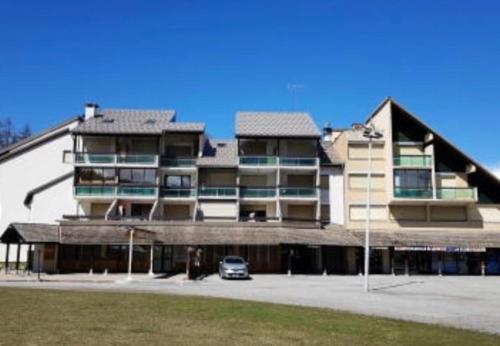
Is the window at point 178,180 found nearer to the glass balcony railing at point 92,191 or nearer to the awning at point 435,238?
the glass balcony railing at point 92,191

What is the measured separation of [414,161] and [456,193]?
435 centimetres

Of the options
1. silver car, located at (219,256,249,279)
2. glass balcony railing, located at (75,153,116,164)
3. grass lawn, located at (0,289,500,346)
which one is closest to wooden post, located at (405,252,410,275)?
silver car, located at (219,256,249,279)

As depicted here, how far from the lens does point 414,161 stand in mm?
51344

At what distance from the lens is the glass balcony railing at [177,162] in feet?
170

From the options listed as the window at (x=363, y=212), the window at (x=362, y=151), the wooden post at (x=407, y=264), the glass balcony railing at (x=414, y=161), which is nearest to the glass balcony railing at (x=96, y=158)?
the window at (x=362, y=151)

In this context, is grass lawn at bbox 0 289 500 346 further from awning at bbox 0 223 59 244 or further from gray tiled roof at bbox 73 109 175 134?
gray tiled roof at bbox 73 109 175 134

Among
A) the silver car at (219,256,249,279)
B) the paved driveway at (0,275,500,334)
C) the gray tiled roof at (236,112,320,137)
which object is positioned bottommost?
the paved driveway at (0,275,500,334)

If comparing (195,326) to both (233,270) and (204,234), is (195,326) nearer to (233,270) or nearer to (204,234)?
(233,270)

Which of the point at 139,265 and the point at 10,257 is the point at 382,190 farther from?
the point at 10,257

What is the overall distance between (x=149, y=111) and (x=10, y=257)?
59.4ft

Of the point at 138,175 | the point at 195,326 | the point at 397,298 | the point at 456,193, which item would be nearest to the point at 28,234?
the point at 138,175

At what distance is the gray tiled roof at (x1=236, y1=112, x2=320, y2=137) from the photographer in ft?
168

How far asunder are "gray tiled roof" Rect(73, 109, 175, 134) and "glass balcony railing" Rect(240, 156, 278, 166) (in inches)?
299

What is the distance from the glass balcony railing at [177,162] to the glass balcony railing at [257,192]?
4.98m
